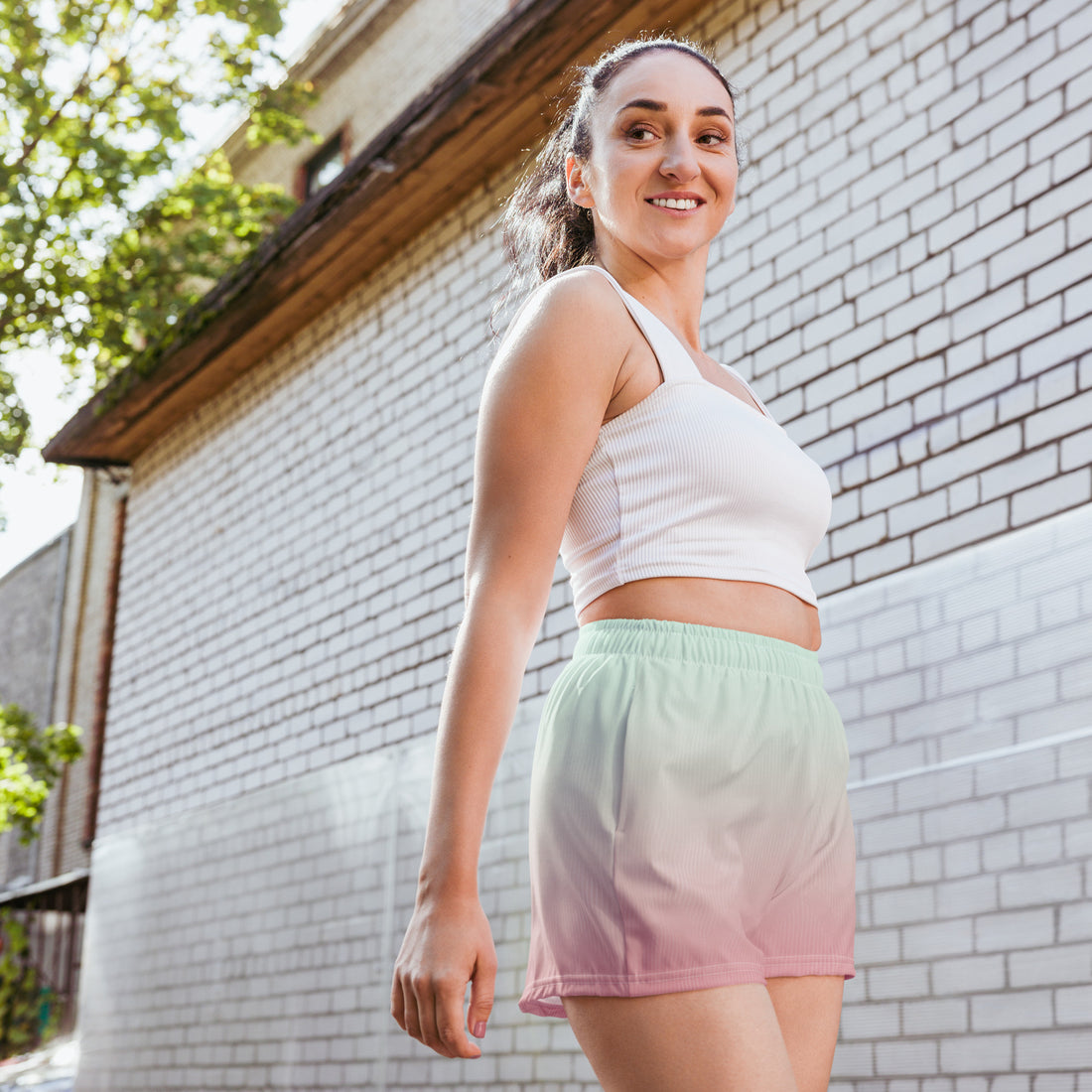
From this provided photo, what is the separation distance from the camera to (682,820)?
146 cm

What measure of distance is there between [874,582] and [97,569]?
522 inches

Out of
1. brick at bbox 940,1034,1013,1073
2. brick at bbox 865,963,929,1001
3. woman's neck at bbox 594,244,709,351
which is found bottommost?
brick at bbox 940,1034,1013,1073

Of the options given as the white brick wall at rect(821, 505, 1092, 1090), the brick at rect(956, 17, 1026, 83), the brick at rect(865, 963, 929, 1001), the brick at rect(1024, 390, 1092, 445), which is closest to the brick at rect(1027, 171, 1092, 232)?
the brick at rect(956, 17, 1026, 83)

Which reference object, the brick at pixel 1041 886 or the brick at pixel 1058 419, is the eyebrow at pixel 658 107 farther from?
the brick at pixel 1041 886

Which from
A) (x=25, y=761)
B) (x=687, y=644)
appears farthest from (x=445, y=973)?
(x=25, y=761)

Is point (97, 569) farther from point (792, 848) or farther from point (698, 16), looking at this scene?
point (792, 848)

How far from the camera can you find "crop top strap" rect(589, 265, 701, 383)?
5.43 feet

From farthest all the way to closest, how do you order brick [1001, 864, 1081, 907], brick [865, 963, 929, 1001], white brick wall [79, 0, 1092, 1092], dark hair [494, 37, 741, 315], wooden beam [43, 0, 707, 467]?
wooden beam [43, 0, 707, 467] < brick [865, 963, 929, 1001] < white brick wall [79, 0, 1092, 1092] < brick [1001, 864, 1081, 907] < dark hair [494, 37, 741, 315]

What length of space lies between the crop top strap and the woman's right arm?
0.02 meters

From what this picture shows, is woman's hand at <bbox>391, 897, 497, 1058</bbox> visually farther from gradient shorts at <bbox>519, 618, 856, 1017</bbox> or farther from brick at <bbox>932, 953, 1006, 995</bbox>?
brick at <bbox>932, 953, 1006, 995</bbox>

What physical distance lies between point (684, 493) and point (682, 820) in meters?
0.36

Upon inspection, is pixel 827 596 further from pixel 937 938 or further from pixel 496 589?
pixel 496 589

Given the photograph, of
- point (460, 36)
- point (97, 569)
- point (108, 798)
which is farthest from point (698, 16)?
point (97, 569)

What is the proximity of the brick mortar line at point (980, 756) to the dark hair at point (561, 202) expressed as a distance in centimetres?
222
